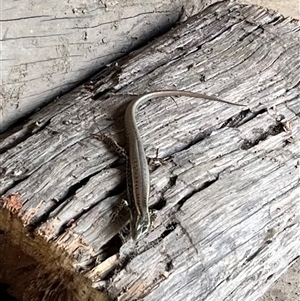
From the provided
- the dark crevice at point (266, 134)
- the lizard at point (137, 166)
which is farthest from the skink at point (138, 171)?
the dark crevice at point (266, 134)

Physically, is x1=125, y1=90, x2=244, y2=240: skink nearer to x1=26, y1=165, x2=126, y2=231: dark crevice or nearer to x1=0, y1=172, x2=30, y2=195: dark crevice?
x1=26, y1=165, x2=126, y2=231: dark crevice

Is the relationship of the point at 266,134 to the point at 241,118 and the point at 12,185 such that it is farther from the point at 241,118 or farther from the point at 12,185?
the point at 12,185

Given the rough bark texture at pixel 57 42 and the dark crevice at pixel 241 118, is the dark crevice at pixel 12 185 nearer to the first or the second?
the rough bark texture at pixel 57 42

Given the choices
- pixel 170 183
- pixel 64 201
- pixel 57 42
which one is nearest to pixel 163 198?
pixel 170 183

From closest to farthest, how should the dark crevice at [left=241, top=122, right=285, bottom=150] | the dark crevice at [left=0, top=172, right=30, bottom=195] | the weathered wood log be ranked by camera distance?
the weathered wood log < the dark crevice at [left=0, top=172, right=30, bottom=195] < the dark crevice at [left=241, top=122, right=285, bottom=150]

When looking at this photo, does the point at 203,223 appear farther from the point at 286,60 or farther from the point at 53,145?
the point at 286,60

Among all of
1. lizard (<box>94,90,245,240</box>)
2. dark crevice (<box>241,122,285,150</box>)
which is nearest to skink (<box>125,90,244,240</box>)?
lizard (<box>94,90,245,240</box>)
